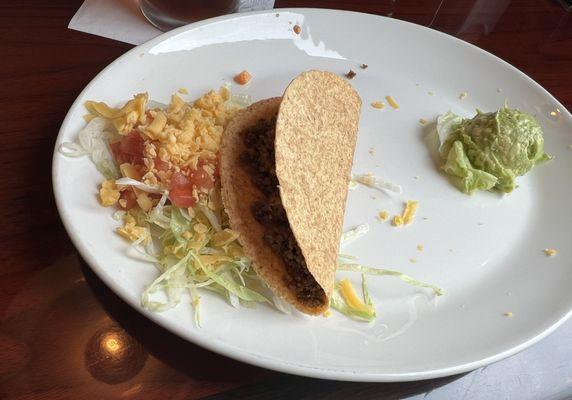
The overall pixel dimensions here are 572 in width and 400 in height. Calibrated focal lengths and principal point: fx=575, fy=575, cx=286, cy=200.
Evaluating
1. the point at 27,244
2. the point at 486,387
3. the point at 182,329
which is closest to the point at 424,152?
the point at 486,387

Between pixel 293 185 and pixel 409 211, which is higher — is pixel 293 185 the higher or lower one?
the higher one

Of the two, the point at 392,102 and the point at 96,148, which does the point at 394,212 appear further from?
the point at 96,148

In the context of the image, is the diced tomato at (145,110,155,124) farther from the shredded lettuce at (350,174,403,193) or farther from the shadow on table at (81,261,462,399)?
the shredded lettuce at (350,174,403,193)

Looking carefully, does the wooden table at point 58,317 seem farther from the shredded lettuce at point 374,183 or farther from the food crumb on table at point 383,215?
the shredded lettuce at point 374,183

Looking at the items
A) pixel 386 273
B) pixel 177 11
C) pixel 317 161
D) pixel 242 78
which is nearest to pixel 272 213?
pixel 317 161

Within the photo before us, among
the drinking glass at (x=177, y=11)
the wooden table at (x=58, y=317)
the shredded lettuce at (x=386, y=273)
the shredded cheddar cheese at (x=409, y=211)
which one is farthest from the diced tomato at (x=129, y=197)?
the drinking glass at (x=177, y=11)

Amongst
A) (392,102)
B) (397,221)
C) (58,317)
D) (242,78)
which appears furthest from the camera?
(392,102)

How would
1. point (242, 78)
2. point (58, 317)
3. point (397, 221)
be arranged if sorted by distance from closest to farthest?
point (58, 317) → point (397, 221) → point (242, 78)
